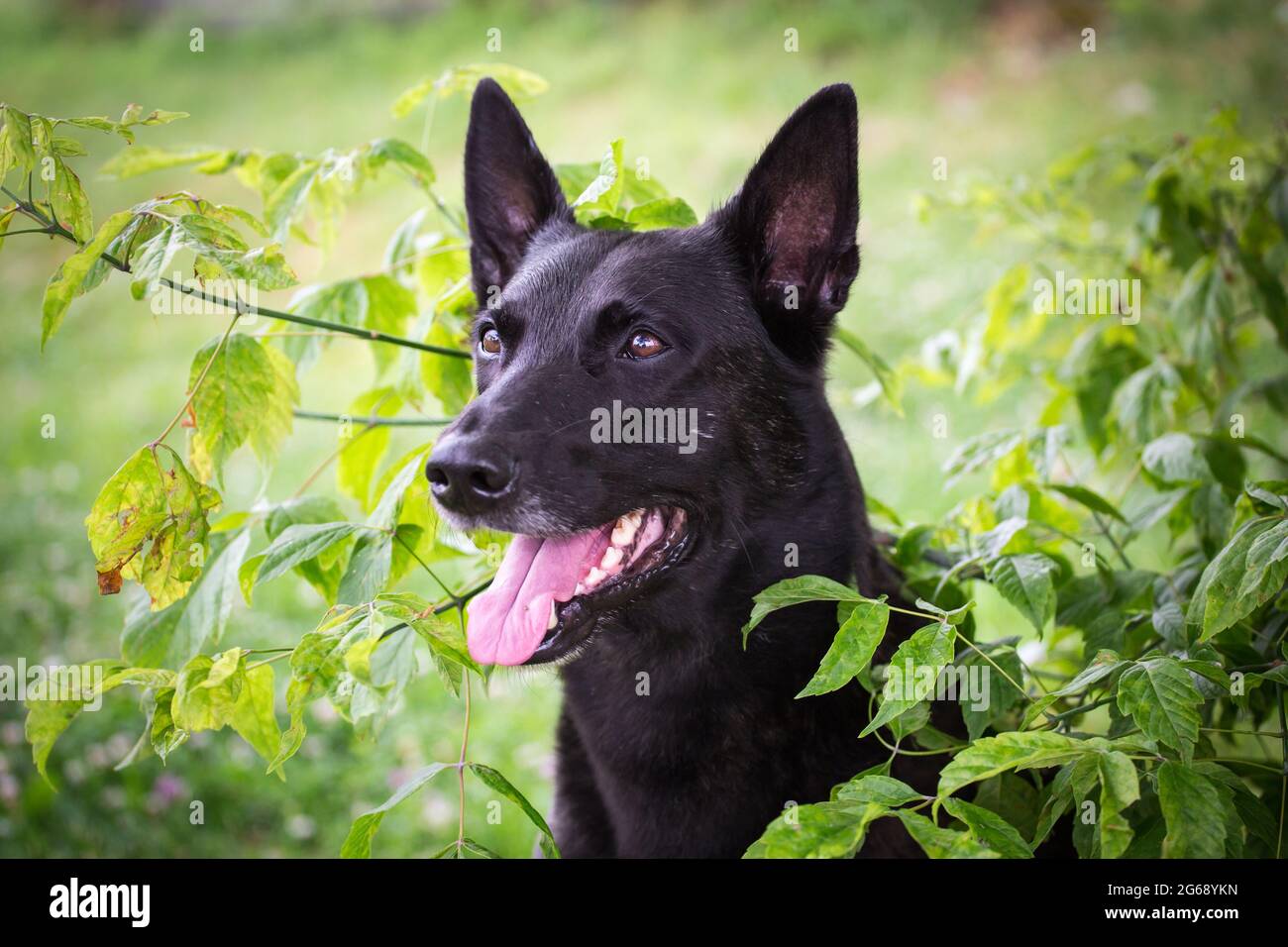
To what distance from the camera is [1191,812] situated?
5.80 feet

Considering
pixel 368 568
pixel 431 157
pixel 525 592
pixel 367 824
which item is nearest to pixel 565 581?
pixel 525 592

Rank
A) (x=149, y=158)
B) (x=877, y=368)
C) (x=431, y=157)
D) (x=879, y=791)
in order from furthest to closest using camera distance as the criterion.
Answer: (x=431, y=157) < (x=877, y=368) < (x=149, y=158) < (x=879, y=791)

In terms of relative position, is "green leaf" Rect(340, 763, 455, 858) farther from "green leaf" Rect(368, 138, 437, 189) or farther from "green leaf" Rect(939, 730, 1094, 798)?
"green leaf" Rect(368, 138, 437, 189)

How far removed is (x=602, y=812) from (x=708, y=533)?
0.76 m

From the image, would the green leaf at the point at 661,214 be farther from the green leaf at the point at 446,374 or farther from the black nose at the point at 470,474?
the black nose at the point at 470,474

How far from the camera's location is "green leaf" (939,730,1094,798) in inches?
67.6

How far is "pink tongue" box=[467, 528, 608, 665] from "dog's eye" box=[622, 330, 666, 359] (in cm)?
40

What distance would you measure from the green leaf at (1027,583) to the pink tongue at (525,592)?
84 cm

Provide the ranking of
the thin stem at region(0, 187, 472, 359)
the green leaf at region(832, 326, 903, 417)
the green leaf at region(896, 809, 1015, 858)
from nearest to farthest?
the green leaf at region(896, 809, 1015, 858) < the thin stem at region(0, 187, 472, 359) < the green leaf at region(832, 326, 903, 417)

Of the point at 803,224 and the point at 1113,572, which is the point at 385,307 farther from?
the point at 1113,572

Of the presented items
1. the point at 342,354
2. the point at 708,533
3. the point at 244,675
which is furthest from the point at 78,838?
the point at 342,354

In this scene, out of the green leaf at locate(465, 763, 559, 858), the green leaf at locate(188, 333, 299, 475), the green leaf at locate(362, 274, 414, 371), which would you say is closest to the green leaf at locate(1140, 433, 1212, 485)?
the green leaf at locate(465, 763, 559, 858)

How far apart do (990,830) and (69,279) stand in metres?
1.79

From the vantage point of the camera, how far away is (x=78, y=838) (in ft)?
12.6
